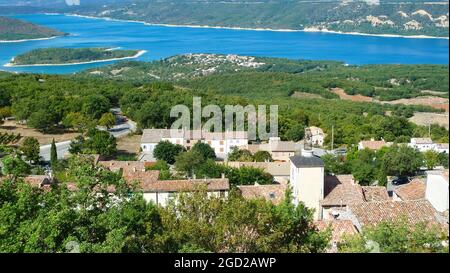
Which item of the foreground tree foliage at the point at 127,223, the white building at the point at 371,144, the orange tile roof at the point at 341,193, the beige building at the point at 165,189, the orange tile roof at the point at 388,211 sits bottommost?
the white building at the point at 371,144

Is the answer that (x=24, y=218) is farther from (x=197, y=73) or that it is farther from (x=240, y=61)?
(x=240, y=61)

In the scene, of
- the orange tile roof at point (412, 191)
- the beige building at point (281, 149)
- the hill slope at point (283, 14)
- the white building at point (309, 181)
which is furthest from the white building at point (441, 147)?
the hill slope at point (283, 14)

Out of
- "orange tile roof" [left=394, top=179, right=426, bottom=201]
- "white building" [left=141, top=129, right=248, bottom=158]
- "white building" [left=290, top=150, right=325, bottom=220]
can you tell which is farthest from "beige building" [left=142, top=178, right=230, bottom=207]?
"white building" [left=141, top=129, right=248, bottom=158]

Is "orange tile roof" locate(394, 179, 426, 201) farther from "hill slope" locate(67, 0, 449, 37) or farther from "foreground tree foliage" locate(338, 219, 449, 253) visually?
"hill slope" locate(67, 0, 449, 37)

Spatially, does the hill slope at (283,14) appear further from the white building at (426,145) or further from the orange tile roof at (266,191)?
the orange tile roof at (266,191)

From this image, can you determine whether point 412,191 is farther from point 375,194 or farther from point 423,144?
point 423,144
